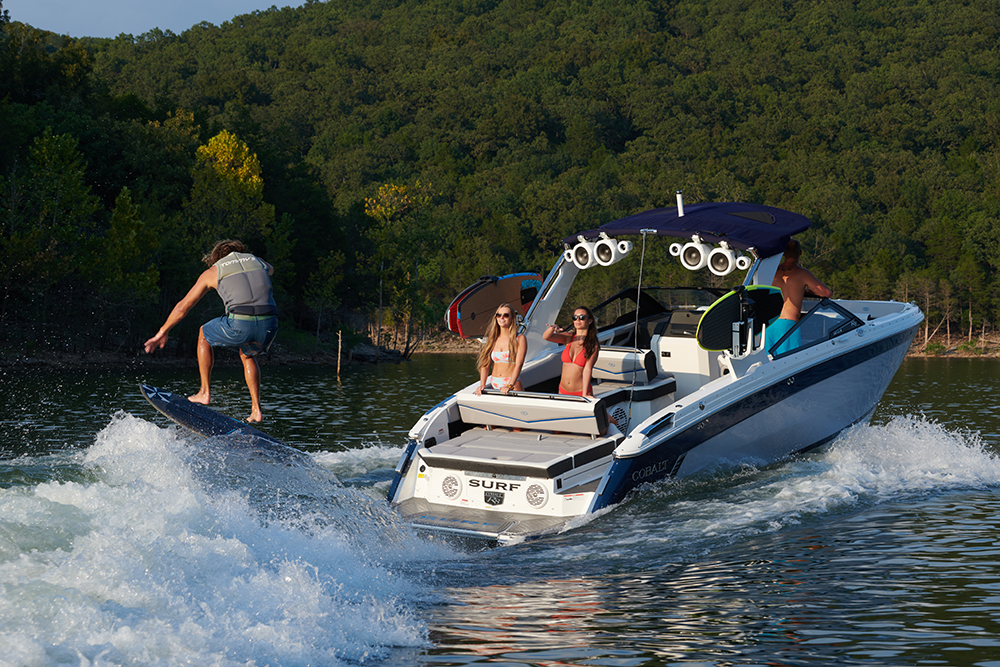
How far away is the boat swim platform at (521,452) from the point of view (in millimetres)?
8133

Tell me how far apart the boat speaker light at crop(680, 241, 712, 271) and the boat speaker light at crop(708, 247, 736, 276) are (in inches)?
2.3

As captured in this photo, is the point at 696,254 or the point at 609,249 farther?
the point at 609,249

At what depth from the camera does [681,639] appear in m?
5.34

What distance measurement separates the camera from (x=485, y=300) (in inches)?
Answer: 434

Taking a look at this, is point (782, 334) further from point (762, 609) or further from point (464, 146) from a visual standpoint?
point (464, 146)

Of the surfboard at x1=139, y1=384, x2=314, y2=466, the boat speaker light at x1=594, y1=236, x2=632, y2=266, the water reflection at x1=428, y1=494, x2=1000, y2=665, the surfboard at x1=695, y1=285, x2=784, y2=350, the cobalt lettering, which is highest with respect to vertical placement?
the boat speaker light at x1=594, y1=236, x2=632, y2=266

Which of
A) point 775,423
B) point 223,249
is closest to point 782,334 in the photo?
point 775,423

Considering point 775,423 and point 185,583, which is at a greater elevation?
point 775,423

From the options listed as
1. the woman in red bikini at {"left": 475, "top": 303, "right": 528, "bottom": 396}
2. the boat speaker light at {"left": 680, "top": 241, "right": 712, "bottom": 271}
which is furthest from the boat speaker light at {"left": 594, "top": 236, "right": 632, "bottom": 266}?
the woman in red bikini at {"left": 475, "top": 303, "right": 528, "bottom": 396}

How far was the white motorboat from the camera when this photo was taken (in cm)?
825

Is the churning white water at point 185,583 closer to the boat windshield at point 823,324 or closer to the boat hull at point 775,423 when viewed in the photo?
the boat hull at point 775,423

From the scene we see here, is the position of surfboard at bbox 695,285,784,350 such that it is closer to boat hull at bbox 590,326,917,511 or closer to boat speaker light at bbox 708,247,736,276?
boat speaker light at bbox 708,247,736,276

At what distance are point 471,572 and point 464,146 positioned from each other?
379 feet

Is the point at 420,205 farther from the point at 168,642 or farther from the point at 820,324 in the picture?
the point at 168,642
